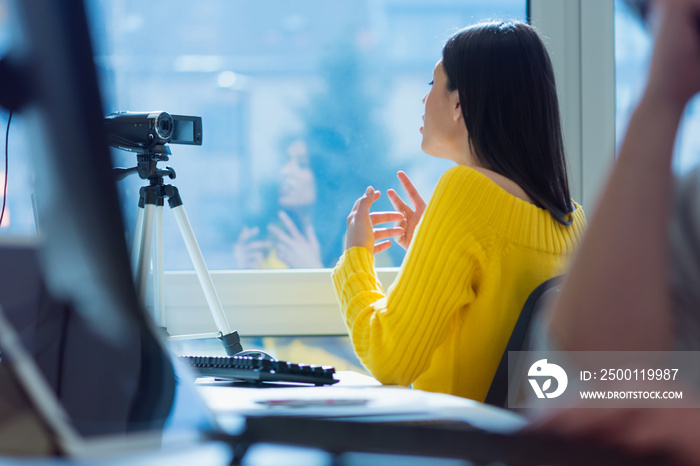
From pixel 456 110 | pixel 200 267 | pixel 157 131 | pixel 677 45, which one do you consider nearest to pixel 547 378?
pixel 677 45

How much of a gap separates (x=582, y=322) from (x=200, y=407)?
0.88 ft

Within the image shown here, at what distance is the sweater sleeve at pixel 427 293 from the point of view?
1.00m

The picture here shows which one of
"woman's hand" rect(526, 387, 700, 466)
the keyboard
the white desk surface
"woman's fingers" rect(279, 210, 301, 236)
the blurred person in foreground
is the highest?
the blurred person in foreground

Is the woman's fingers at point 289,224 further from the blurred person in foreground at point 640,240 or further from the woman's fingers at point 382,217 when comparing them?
the blurred person in foreground at point 640,240

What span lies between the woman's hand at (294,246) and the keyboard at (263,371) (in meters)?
0.90

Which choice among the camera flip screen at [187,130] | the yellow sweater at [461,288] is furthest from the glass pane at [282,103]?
the yellow sweater at [461,288]

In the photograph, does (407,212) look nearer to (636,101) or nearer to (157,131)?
(157,131)

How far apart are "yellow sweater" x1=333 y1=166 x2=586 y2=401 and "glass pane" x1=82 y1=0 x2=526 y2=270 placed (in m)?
0.79

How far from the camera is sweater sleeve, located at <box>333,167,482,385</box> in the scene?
3.28ft

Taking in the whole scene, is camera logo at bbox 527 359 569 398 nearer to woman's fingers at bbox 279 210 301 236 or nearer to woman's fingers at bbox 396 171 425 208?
woman's fingers at bbox 396 171 425 208

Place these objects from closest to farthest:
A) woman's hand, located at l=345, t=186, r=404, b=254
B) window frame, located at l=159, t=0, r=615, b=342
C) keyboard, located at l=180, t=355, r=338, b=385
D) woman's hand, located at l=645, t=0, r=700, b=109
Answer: woman's hand, located at l=645, t=0, r=700, b=109, keyboard, located at l=180, t=355, r=338, b=385, woman's hand, located at l=345, t=186, r=404, b=254, window frame, located at l=159, t=0, r=615, b=342

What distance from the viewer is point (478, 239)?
1018mm

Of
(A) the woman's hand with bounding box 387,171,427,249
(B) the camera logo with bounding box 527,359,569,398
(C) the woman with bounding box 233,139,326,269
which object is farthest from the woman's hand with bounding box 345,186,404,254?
(B) the camera logo with bounding box 527,359,569,398

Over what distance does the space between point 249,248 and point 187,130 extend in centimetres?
52
